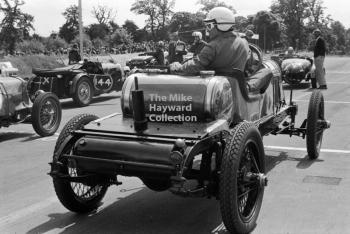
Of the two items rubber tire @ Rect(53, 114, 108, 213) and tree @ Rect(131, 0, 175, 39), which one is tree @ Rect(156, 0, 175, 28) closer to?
tree @ Rect(131, 0, 175, 39)

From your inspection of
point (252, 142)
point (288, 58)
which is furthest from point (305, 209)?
point (288, 58)

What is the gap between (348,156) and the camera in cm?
760

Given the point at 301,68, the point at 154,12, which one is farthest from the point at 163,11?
the point at 301,68

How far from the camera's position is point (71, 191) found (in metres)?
4.90

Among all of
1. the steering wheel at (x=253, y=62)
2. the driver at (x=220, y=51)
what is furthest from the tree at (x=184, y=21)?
the driver at (x=220, y=51)

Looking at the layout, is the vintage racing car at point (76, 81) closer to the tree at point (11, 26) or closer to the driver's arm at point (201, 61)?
the driver's arm at point (201, 61)

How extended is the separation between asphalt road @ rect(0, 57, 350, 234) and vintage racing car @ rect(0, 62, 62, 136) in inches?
54.2

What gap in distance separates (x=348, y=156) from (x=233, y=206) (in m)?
3.99

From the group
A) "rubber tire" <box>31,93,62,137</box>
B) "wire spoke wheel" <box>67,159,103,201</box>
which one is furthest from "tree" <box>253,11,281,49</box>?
"wire spoke wheel" <box>67,159,103,201</box>

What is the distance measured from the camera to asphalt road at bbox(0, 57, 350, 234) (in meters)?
4.79

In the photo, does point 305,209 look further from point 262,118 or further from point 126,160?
point 126,160

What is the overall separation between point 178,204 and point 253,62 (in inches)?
96.1

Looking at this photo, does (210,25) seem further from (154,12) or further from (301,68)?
(154,12)

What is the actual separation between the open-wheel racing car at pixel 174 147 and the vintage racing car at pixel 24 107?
14.7 feet
